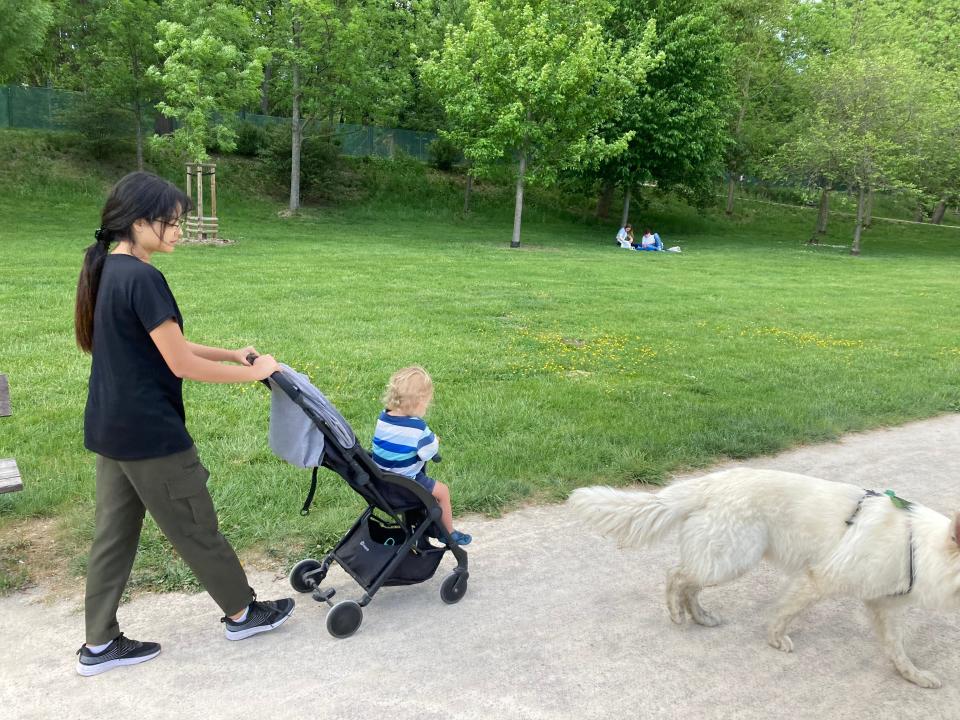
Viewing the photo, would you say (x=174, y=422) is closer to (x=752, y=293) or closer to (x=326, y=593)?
(x=326, y=593)

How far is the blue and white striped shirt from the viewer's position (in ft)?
12.0

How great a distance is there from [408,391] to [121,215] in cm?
149

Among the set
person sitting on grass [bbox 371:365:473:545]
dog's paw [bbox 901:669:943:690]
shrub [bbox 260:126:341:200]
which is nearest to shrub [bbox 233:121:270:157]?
shrub [bbox 260:126:341:200]

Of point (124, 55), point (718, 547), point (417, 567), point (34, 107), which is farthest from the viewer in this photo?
point (34, 107)

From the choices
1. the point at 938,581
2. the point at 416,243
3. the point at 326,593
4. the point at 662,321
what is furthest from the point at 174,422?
the point at 416,243

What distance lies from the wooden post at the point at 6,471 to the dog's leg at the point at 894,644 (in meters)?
4.20

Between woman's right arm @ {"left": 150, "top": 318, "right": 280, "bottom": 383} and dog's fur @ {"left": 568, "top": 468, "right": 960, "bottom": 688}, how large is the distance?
1691 mm

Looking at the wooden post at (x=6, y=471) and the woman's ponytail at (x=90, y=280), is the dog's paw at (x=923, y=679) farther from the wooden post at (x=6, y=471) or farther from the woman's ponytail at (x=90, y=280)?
the wooden post at (x=6, y=471)

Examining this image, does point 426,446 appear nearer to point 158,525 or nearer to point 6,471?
point 158,525

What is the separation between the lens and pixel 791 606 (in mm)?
3402

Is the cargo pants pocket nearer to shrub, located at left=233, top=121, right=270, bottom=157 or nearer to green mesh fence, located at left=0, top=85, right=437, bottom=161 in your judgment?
green mesh fence, located at left=0, top=85, right=437, bottom=161

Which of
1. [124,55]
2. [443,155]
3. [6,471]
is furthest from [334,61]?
[6,471]

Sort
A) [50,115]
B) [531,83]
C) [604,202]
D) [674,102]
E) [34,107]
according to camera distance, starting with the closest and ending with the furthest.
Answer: [531,83] → [674,102] → [34,107] → [50,115] → [604,202]

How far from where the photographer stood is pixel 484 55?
22.8 meters
